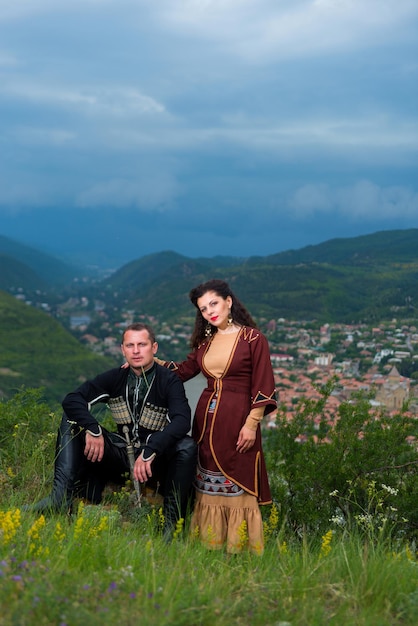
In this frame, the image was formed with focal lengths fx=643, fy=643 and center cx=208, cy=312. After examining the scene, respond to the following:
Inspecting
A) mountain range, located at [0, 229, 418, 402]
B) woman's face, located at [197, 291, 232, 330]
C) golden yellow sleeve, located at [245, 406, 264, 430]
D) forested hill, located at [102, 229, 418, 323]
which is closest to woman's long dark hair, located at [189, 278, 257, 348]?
woman's face, located at [197, 291, 232, 330]

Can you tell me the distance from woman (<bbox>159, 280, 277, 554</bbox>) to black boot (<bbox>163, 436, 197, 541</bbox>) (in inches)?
6.2

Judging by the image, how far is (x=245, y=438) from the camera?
4.38 m

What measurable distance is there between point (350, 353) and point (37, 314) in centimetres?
4718

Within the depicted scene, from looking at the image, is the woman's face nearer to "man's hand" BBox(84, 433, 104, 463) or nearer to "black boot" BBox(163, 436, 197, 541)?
"black boot" BBox(163, 436, 197, 541)

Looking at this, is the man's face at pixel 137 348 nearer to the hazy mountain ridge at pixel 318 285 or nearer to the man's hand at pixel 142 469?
the man's hand at pixel 142 469

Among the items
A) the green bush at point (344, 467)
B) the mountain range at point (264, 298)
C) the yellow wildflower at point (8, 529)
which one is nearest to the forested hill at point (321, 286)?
the mountain range at point (264, 298)

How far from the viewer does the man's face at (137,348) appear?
454 centimetres

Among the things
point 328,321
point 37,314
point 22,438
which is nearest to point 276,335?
point 328,321

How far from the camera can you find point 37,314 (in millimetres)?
90750

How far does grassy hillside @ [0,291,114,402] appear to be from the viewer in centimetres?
6359

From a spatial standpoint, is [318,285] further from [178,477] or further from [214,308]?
[178,477]

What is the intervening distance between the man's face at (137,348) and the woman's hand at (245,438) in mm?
829

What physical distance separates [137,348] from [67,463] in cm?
94

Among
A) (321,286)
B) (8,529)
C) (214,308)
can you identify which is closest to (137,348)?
(214,308)
